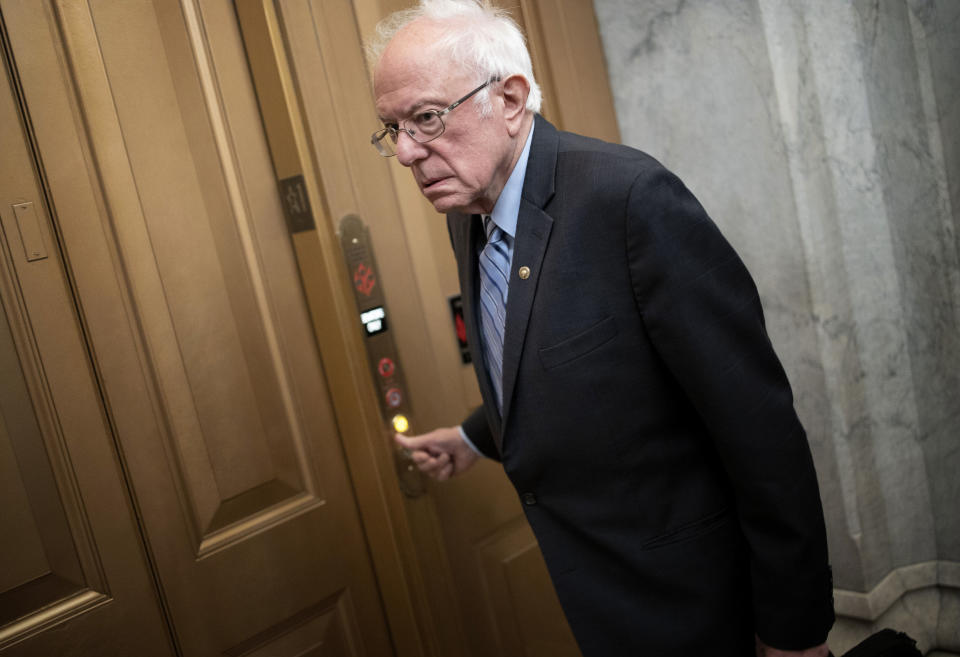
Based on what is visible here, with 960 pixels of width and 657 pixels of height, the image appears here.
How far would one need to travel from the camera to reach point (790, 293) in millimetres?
1992

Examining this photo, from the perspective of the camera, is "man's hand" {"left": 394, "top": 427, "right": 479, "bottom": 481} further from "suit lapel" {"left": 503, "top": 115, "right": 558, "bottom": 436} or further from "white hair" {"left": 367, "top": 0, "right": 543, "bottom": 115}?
"white hair" {"left": 367, "top": 0, "right": 543, "bottom": 115}

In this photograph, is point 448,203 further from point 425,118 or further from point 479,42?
point 479,42

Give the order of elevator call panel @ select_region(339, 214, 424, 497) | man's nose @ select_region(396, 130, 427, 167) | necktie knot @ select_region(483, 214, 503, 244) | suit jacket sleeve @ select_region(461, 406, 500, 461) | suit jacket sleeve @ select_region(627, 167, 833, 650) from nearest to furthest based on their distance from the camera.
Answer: suit jacket sleeve @ select_region(627, 167, 833, 650) → man's nose @ select_region(396, 130, 427, 167) → necktie knot @ select_region(483, 214, 503, 244) → suit jacket sleeve @ select_region(461, 406, 500, 461) → elevator call panel @ select_region(339, 214, 424, 497)

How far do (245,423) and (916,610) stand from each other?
5.85ft

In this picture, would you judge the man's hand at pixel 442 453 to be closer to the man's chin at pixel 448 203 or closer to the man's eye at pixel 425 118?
the man's chin at pixel 448 203

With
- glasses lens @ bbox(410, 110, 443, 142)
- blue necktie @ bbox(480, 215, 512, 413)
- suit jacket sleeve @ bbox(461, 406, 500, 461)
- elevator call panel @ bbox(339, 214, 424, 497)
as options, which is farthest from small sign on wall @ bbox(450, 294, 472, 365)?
glasses lens @ bbox(410, 110, 443, 142)

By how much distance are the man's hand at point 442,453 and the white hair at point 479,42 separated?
71cm

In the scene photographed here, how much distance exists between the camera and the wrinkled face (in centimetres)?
118

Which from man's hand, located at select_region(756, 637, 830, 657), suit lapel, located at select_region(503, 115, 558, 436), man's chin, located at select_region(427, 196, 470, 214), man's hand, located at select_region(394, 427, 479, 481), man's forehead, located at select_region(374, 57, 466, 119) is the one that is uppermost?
man's forehead, located at select_region(374, 57, 466, 119)

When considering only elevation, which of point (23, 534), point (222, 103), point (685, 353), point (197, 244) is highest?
point (222, 103)

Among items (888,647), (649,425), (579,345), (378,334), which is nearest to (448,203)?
(579,345)

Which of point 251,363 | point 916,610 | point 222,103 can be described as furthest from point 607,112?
point 916,610

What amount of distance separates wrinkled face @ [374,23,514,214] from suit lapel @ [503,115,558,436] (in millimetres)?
59

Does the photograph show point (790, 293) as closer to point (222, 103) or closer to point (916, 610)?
point (916, 610)
